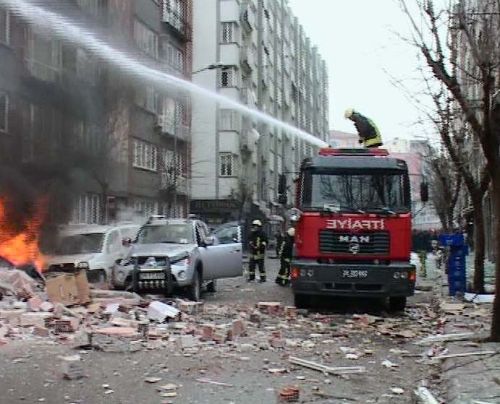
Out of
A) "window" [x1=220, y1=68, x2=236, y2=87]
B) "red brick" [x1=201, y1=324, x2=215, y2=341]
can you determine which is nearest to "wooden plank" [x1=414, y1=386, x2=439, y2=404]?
"red brick" [x1=201, y1=324, x2=215, y2=341]

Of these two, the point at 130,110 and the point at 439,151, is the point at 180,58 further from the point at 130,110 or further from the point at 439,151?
the point at 130,110

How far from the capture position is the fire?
1398 centimetres

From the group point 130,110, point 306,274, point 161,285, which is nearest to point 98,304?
point 161,285

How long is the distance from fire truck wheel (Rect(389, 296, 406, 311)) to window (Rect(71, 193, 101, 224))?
724 cm

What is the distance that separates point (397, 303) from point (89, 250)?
6600 mm

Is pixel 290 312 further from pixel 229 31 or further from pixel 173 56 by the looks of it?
pixel 229 31

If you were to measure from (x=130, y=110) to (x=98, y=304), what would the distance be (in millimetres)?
6121

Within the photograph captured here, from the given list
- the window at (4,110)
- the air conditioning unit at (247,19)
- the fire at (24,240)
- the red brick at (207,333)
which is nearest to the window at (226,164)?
the air conditioning unit at (247,19)

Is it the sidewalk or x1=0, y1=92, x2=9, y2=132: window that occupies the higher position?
x1=0, y1=92, x2=9, y2=132: window

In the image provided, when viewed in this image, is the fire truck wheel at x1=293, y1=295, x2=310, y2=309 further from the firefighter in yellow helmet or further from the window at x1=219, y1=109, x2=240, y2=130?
the window at x1=219, y1=109, x2=240, y2=130

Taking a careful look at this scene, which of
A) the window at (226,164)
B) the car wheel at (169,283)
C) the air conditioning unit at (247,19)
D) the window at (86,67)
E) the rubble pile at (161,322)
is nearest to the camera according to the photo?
the rubble pile at (161,322)

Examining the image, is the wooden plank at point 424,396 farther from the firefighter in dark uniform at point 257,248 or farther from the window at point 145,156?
the window at point 145,156

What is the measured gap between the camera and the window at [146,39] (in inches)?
704

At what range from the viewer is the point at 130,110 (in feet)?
51.7
